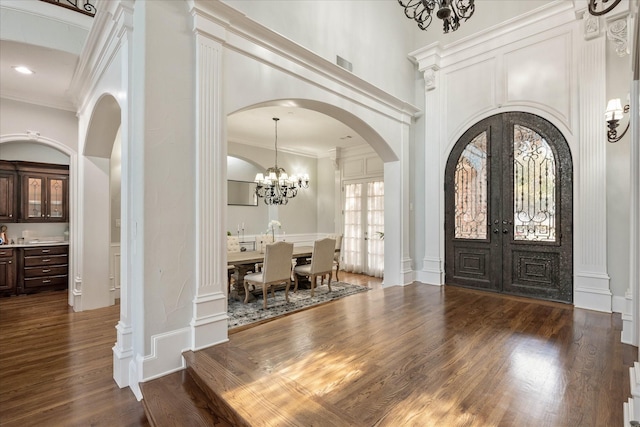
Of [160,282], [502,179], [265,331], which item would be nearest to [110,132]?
[160,282]

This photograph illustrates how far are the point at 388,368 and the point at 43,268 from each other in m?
6.53

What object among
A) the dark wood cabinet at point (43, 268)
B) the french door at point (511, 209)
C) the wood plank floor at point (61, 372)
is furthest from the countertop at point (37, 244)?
the french door at point (511, 209)

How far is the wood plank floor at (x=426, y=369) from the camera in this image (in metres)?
1.69

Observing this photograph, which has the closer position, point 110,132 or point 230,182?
point 110,132

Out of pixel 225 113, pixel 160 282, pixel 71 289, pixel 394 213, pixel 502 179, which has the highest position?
pixel 225 113

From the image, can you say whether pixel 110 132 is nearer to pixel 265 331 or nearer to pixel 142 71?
pixel 142 71

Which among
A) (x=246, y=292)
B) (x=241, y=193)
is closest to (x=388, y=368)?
(x=246, y=292)

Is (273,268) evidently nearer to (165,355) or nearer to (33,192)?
(165,355)

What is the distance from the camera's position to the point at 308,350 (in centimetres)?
252

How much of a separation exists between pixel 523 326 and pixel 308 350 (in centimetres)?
224

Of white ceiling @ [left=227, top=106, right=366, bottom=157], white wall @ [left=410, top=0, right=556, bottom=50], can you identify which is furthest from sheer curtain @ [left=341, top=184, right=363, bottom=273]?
white wall @ [left=410, top=0, right=556, bottom=50]

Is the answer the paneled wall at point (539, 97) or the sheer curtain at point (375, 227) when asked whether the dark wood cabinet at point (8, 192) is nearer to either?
the sheer curtain at point (375, 227)

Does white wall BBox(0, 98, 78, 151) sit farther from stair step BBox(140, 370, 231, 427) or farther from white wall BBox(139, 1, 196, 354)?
stair step BBox(140, 370, 231, 427)

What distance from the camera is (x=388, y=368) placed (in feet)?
7.27
